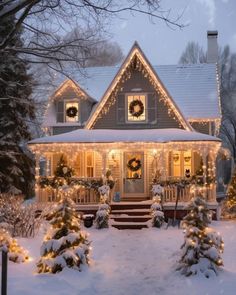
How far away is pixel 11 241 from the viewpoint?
10.4 meters

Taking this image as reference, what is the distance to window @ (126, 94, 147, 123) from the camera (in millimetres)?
22500

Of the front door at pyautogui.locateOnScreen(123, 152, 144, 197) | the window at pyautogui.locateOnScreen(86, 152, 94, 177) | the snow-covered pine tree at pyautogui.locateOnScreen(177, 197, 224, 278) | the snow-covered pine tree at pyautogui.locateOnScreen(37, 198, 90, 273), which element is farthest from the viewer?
the window at pyautogui.locateOnScreen(86, 152, 94, 177)

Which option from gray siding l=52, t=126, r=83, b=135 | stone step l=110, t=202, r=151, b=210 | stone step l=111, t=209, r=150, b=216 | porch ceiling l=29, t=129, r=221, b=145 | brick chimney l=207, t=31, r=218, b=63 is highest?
brick chimney l=207, t=31, r=218, b=63

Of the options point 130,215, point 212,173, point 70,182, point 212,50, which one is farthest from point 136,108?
point 212,50

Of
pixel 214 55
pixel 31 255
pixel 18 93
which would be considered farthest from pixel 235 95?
pixel 31 255

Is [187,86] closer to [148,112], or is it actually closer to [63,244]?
[148,112]

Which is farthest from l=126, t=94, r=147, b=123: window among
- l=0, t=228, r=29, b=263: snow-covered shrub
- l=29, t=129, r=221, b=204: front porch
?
l=0, t=228, r=29, b=263: snow-covered shrub

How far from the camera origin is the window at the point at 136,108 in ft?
73.8

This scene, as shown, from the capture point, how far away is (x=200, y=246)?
9.46 m

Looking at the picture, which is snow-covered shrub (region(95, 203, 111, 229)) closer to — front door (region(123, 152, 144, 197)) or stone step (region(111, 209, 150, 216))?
stone step (region(111, 209, 150, 216))

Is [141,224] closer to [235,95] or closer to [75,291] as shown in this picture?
[75,291]

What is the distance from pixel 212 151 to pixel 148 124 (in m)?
3.68

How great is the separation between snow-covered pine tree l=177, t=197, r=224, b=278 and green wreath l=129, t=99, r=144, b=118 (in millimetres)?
12996

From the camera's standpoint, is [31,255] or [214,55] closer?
[31,255]
